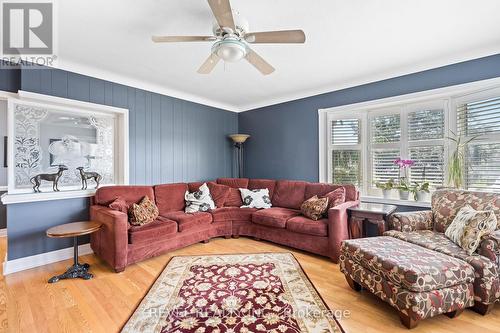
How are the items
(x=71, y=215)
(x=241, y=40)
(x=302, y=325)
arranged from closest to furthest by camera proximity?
(x=302, y=325) → (x=241, y=40) → (x=71, y=215)

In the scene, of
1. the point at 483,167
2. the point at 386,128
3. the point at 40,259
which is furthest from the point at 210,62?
the point at 483,167

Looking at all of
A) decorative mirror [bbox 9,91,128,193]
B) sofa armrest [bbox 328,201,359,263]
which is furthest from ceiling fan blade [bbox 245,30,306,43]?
decorative mirror [bbox 9,91,128,193]

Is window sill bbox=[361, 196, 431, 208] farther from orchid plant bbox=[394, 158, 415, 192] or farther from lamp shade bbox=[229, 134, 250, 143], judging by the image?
lamp shade bbox=[229, 134, 250, 143]

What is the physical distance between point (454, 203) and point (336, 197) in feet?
4.08

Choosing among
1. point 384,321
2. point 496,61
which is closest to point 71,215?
point 384,321

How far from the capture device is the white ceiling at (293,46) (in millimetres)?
1962

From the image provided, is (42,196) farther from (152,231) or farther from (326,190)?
(326,190)

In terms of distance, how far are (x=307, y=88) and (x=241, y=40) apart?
2.36m

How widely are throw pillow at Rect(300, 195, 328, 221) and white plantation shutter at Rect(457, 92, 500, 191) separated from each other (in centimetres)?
173

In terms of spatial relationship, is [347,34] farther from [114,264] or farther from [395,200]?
[114,264]

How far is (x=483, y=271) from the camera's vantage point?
1809 millimetres

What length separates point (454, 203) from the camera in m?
2.50

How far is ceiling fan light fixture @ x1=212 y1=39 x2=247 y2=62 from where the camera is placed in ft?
6.40

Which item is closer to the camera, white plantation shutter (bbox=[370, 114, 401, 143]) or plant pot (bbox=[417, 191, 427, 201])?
plant pot (bbox=[417, 191, 427, 201])
